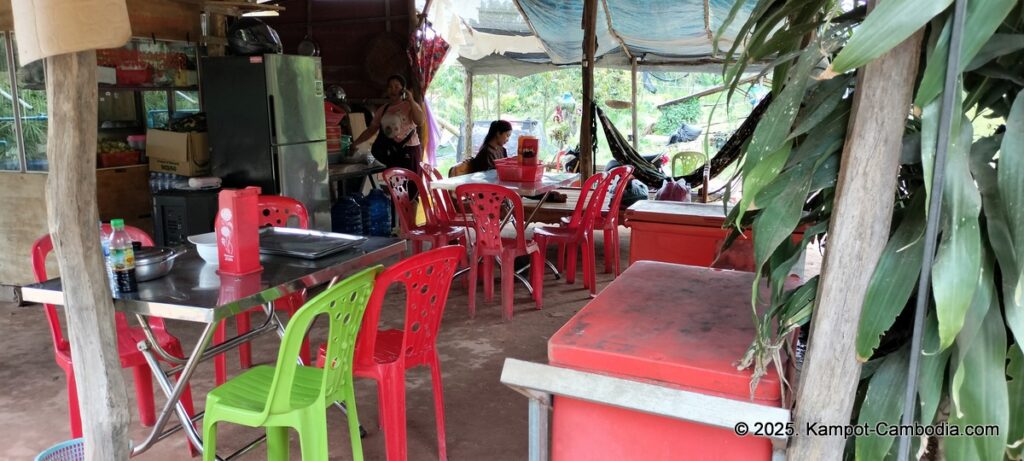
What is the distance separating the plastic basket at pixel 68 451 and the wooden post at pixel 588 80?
4.55 meters

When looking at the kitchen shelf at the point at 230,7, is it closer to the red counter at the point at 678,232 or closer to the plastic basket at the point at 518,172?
the plastic basket at the point at 518,172

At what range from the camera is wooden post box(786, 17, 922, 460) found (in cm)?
104

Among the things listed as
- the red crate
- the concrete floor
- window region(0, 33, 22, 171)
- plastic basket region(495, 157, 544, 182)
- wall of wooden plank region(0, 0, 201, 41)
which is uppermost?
wall of wooden plank region(0, 0, 201, 41)

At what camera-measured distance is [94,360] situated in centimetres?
185

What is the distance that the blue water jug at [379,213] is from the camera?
6.44 metres

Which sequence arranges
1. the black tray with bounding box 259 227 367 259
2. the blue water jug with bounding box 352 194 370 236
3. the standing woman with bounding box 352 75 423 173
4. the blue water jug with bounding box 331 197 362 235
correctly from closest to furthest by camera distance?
the black tray with bounding box 259 227 367 259, the blue water jug with bounding box 331 197 362 235, the blue water jug with bounding box 352 194 370 236, the standing woman with bounding box 352 75 423 173

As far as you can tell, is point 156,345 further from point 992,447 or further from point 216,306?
point 992,447

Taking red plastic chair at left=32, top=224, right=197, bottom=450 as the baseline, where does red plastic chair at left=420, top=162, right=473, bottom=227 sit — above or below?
above

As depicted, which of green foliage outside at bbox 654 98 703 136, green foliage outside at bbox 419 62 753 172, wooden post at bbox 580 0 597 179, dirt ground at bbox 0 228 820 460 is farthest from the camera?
green foliage outside at bbox 654 98 703 136

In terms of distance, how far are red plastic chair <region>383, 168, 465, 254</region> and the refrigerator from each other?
33.3 inches

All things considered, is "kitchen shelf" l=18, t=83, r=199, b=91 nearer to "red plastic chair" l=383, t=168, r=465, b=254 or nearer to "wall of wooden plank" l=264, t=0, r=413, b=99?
"red plastic chair" l=383, t=168, r=465, b=254

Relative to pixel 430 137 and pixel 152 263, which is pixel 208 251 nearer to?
pixel 152 263

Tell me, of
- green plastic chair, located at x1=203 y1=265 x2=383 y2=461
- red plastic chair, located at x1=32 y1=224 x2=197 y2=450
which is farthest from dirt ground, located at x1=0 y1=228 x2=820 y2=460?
green plastic chair, located at x1=203 y1=265 x2=383 y2=461

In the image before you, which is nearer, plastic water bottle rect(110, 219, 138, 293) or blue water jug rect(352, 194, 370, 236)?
plastic water bottle rect(110, 219, 138, 293)
